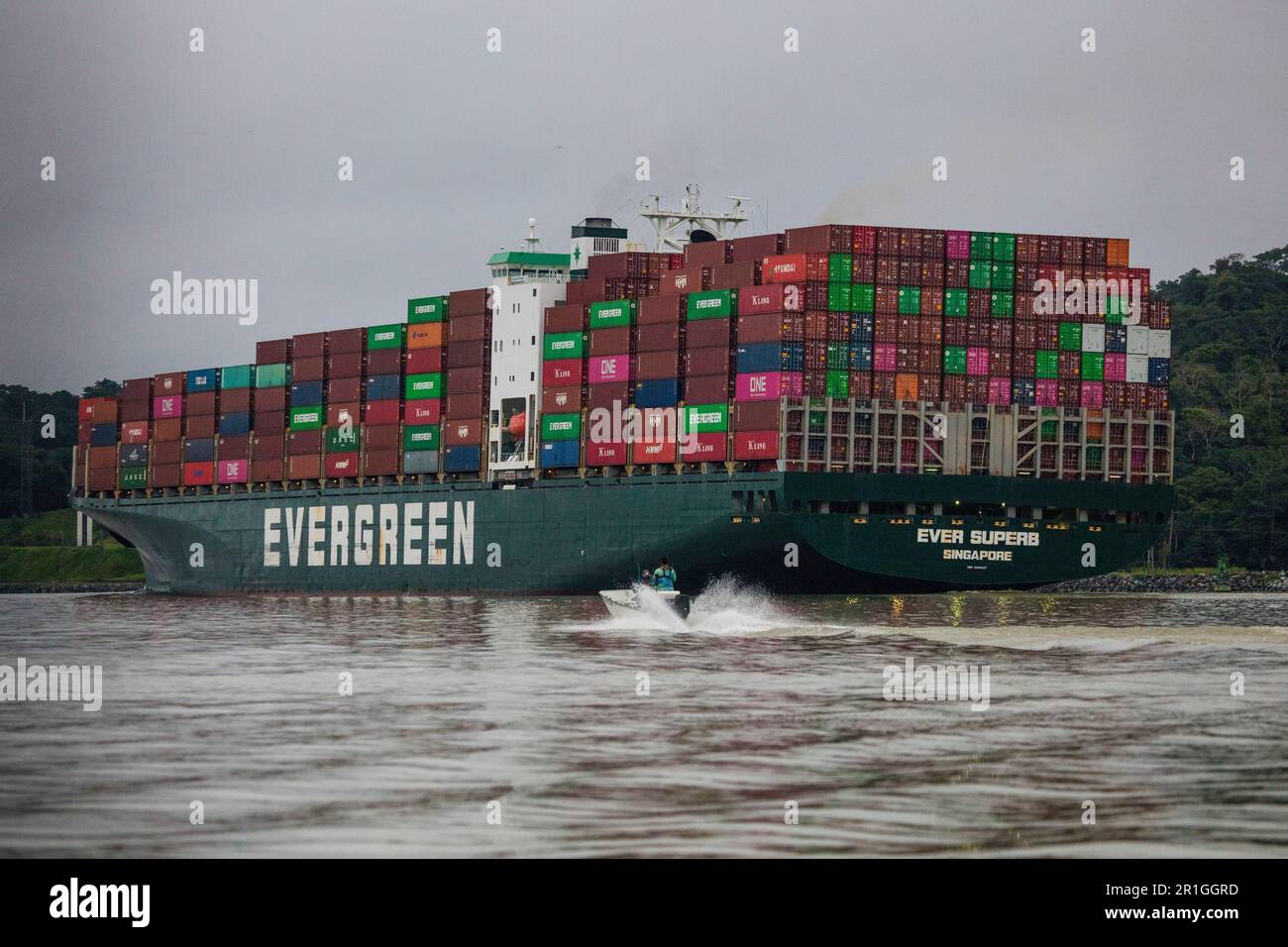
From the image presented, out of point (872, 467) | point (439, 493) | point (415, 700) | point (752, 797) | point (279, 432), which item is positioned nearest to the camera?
point (752, 797)

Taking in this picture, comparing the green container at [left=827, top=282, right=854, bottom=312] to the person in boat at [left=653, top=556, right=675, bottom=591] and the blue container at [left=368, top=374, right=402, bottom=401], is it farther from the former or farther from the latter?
the blue container at [left=368, top=374, right=402, bottom=401]

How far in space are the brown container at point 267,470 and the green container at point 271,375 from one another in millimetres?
4126

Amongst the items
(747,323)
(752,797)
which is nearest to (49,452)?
(747,323)

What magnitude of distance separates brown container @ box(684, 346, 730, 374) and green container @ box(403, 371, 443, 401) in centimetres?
1839

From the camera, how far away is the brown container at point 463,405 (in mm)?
87125

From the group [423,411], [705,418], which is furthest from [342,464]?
[705,418]

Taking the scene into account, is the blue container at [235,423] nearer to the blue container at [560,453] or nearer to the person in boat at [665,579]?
the blue container at [560,453]

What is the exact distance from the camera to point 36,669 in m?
41.7

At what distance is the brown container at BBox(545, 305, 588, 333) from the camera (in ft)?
268

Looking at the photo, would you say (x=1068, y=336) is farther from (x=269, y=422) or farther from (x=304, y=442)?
(x=269, y=422)

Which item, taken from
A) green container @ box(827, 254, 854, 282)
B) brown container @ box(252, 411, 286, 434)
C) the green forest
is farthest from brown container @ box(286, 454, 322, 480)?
the green forest

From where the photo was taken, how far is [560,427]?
81.9 meters
